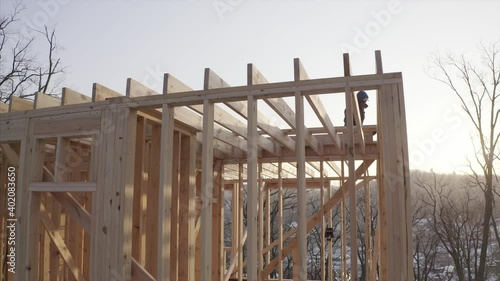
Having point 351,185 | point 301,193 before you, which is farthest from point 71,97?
point 351,185

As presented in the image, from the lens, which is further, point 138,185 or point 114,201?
point 138,185

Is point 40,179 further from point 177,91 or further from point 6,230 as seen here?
point 6,230

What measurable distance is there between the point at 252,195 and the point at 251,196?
15 mm

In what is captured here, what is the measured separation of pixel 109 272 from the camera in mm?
4441

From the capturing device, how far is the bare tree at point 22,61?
1834 centimetres

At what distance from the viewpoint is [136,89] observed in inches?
189

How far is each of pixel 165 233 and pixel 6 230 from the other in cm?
410

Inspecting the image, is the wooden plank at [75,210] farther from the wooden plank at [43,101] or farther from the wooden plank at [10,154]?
the wooden plank at [43,101]

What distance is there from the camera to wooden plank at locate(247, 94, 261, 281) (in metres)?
3.94

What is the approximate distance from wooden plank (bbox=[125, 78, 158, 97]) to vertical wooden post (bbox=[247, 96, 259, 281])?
1.43m

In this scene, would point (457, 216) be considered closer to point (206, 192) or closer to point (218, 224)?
point (218, 224)

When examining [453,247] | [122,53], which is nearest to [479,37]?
[453,247]

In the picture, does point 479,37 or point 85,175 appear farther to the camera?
point 479,37

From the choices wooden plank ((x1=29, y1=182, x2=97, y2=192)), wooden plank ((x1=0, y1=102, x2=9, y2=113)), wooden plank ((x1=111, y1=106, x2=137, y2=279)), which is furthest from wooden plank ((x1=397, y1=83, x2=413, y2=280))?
wooden plank ((x1=0, y1=102, x2=9, y2=113))
